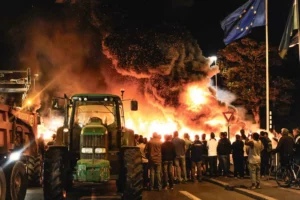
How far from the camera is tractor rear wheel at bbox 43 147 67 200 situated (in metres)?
11.2

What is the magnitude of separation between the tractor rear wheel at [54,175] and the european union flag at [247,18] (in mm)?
12405

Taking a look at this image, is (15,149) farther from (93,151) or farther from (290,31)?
(290,31)

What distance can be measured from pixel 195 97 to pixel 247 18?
8.29m

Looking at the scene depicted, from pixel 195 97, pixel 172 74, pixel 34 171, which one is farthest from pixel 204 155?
pixel 172 74

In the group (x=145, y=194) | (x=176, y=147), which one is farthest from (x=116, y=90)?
(x=145, y=194)

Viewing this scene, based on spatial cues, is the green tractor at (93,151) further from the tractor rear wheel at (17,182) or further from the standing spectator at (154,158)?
the standing spectator at (154,158)

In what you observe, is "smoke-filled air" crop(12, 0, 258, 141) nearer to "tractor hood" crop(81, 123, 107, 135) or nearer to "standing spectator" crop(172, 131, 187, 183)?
"standing spectator" crop(172, 131, 187, 183)

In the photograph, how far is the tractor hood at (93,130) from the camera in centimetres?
1149

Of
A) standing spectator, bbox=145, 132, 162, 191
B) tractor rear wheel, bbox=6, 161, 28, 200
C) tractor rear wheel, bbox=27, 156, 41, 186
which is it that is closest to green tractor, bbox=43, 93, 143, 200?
tractor rear wheel, bbox=6, 161, 28, 200

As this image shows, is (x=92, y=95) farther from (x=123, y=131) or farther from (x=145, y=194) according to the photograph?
(x=145, y=194)

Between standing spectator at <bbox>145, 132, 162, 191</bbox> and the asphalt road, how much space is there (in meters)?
0.59

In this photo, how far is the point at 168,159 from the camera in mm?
16562

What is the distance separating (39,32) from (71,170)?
30.5 meters

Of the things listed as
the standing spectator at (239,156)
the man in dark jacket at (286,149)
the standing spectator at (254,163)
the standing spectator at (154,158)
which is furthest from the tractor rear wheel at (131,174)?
the standing spectator at (239,156)
